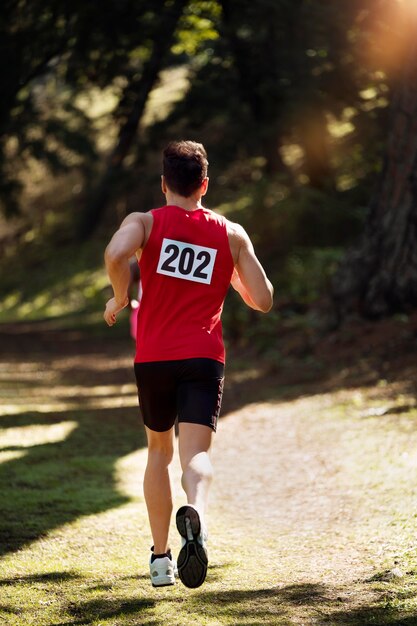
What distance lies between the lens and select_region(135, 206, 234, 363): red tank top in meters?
4.43

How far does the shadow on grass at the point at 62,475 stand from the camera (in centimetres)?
644

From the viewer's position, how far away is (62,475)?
26.3 feet

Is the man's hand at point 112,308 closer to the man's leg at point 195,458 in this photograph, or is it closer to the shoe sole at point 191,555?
the man's leg at point 195,458

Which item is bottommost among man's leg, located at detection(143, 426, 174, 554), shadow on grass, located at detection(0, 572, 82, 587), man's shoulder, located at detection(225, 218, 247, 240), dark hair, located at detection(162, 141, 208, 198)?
shadow on grass, located at detection(0, 572, 82, 587)

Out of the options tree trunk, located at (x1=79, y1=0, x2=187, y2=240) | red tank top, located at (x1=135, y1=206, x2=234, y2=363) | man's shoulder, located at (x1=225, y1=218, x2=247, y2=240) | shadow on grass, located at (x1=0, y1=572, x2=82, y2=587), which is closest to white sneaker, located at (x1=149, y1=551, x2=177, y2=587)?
shadow on grass, located at (x1=0, y1=572, x2=82, y2=587)

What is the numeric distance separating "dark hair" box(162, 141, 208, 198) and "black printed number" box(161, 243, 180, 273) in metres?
0.29

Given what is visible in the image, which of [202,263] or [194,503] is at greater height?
[202,263]

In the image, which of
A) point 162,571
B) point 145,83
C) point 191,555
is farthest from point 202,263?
point 145,83

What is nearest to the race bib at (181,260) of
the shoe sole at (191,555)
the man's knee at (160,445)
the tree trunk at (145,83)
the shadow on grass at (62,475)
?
the man's knee at (160,445)

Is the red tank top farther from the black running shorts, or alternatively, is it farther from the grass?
the grass

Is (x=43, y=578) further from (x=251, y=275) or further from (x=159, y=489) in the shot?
(x=251, y=275)

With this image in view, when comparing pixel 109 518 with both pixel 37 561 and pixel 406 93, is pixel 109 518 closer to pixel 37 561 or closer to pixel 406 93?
pixel 37 561

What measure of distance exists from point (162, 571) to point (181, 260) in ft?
5.27

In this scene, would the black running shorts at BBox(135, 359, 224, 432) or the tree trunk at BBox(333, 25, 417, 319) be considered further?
the tree trunk at BBox(333, 25, 417, 319)
